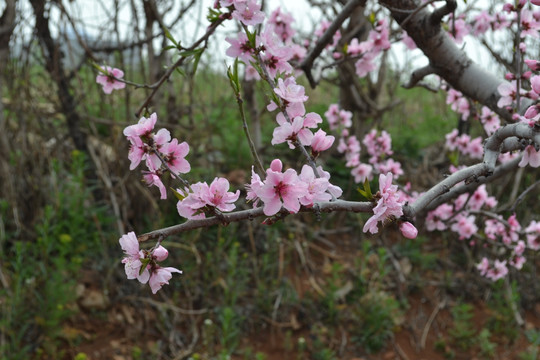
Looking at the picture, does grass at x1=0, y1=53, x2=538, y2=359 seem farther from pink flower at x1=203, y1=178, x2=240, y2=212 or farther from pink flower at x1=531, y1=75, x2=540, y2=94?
pink flower at x1=531, y1=75, x2=540, y2=94

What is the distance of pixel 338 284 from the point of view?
3.45 m

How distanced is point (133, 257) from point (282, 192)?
0.37 meters

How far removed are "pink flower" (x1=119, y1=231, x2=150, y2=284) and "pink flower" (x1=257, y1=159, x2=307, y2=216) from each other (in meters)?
0.29

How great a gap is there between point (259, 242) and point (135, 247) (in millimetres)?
2526

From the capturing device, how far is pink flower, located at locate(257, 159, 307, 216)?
3.18ft

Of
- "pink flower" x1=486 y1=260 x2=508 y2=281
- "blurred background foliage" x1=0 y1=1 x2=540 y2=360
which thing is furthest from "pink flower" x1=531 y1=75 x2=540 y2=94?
"pink flower" x1=486 y1=260 x2=508 y2=281

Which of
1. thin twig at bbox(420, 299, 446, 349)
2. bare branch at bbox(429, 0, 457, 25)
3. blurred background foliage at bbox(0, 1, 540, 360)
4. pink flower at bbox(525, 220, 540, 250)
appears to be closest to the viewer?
bare branch at bbox(429, 0, 457, 25)


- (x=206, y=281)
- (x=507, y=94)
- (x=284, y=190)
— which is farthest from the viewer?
(x=206, y=281)

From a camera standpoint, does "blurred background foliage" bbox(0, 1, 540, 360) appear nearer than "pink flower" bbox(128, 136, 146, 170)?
No

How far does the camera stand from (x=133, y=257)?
1044 mm

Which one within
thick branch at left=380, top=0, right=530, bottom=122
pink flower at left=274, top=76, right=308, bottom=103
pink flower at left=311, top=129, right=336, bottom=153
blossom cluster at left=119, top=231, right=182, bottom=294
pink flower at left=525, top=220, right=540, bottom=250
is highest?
thick branch at left=380, top=0, right=530, bottom=122

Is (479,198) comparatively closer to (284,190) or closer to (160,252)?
(284,190)

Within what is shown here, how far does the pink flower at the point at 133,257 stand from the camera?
102cm

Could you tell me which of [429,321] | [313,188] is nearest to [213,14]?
[313,188]
